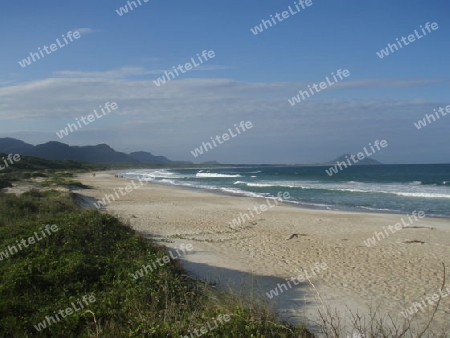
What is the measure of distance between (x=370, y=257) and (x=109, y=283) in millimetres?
8092

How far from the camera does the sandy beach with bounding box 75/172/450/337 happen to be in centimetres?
757

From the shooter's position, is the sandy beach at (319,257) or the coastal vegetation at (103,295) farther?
the sandy beach at (319,257)

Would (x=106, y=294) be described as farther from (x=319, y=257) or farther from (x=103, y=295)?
(x=319, y=257)

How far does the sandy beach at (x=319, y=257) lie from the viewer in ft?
24.8

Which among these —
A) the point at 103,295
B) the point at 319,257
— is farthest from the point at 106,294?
the point at 319,257

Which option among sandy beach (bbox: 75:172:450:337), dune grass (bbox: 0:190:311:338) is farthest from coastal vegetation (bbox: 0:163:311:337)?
sandy beach (bbox: 75:172:450:337)

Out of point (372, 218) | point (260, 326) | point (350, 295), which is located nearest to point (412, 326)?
point (350, 295)

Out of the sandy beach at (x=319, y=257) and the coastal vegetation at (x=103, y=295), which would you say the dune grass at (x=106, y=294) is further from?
the sandy beach at (x=319, y=257)

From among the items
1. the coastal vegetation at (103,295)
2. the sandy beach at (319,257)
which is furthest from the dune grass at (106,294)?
the sandy beach at (319,257)

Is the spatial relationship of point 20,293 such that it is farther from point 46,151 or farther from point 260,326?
point 46,151

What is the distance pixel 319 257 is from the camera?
1159 centimetres

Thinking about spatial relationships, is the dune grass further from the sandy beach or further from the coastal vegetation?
the sandy beach

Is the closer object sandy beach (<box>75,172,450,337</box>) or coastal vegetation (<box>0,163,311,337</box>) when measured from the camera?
coastal vegetation (<box>0,163,311,337</box>)

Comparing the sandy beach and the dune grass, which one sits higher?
the dune grass
